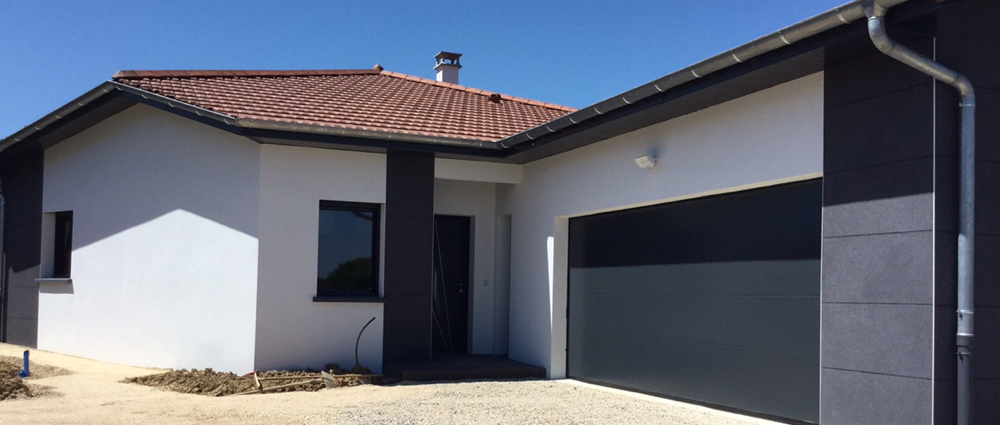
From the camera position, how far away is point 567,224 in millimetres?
11258

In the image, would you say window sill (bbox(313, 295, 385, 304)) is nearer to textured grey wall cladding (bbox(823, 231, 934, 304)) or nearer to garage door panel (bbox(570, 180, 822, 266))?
garage door panel (bbox(570, 180, 822, 266))

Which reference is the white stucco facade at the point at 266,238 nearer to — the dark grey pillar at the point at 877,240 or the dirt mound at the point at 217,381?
the dirt mound at the point at 217,381

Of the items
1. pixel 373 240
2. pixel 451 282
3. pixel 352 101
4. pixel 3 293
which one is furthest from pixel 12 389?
pixel 3 293

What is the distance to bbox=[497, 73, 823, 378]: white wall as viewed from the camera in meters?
7.23

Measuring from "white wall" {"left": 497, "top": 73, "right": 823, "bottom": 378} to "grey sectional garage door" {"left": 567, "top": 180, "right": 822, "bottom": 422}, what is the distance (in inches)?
7.9

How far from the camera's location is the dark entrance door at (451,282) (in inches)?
500

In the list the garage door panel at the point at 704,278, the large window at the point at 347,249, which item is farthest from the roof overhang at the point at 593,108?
the garage door panel at the point at 704,278

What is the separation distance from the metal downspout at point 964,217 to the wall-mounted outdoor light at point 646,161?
11.5ft

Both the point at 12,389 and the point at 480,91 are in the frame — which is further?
the point at 480,91

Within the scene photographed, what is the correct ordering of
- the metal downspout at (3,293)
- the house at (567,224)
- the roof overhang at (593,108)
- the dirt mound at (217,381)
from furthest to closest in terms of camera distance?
the metal downspout at (3,293), the dirt mound at (217,381), the roof overhang at (593,108), the house at (567,224)

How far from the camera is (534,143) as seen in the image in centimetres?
1066

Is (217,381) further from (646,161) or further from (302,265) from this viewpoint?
(646,161)

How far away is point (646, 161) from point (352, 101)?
4963 millimetres

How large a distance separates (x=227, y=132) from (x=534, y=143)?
12.9ft
